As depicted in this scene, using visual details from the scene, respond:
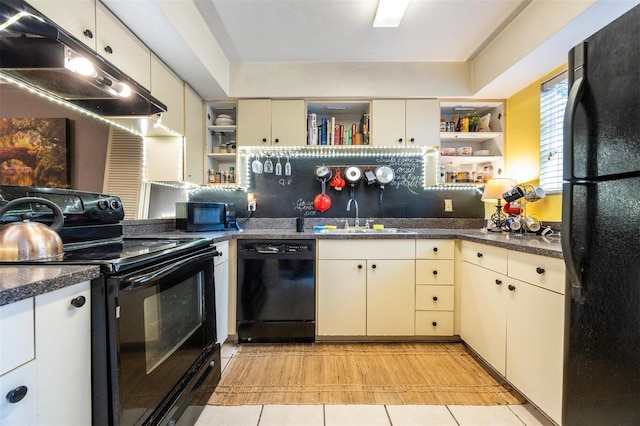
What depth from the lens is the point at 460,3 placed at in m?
1.81

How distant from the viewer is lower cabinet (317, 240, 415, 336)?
7.16ft

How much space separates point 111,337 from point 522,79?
3005 mm

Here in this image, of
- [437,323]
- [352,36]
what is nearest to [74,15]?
[352,36]

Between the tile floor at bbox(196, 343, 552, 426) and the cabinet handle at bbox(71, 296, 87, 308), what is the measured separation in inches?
39.3

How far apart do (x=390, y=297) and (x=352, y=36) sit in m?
2.06

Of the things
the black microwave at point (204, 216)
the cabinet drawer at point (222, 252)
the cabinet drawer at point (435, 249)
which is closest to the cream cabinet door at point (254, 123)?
the black microwave at point (204, 216)

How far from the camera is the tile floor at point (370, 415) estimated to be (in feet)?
4.61

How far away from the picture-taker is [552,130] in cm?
211

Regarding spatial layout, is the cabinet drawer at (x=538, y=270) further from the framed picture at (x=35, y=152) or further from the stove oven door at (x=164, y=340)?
the framed picture at (x=35, y=152)

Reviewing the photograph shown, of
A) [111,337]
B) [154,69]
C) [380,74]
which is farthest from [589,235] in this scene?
[154,69]

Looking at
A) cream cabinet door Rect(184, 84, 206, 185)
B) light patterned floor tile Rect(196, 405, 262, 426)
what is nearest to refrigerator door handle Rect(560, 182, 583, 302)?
light patterned floor tile Rect(196, 405, 262, 426)

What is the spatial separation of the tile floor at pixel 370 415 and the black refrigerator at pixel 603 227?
503 mm

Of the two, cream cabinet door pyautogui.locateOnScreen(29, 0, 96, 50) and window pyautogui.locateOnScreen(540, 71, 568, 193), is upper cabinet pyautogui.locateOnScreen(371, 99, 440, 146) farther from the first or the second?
cream cabinet door pyautogui.locateOnScreen(29, 0, 96, 50)

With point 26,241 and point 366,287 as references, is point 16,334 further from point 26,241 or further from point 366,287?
point 366,287
